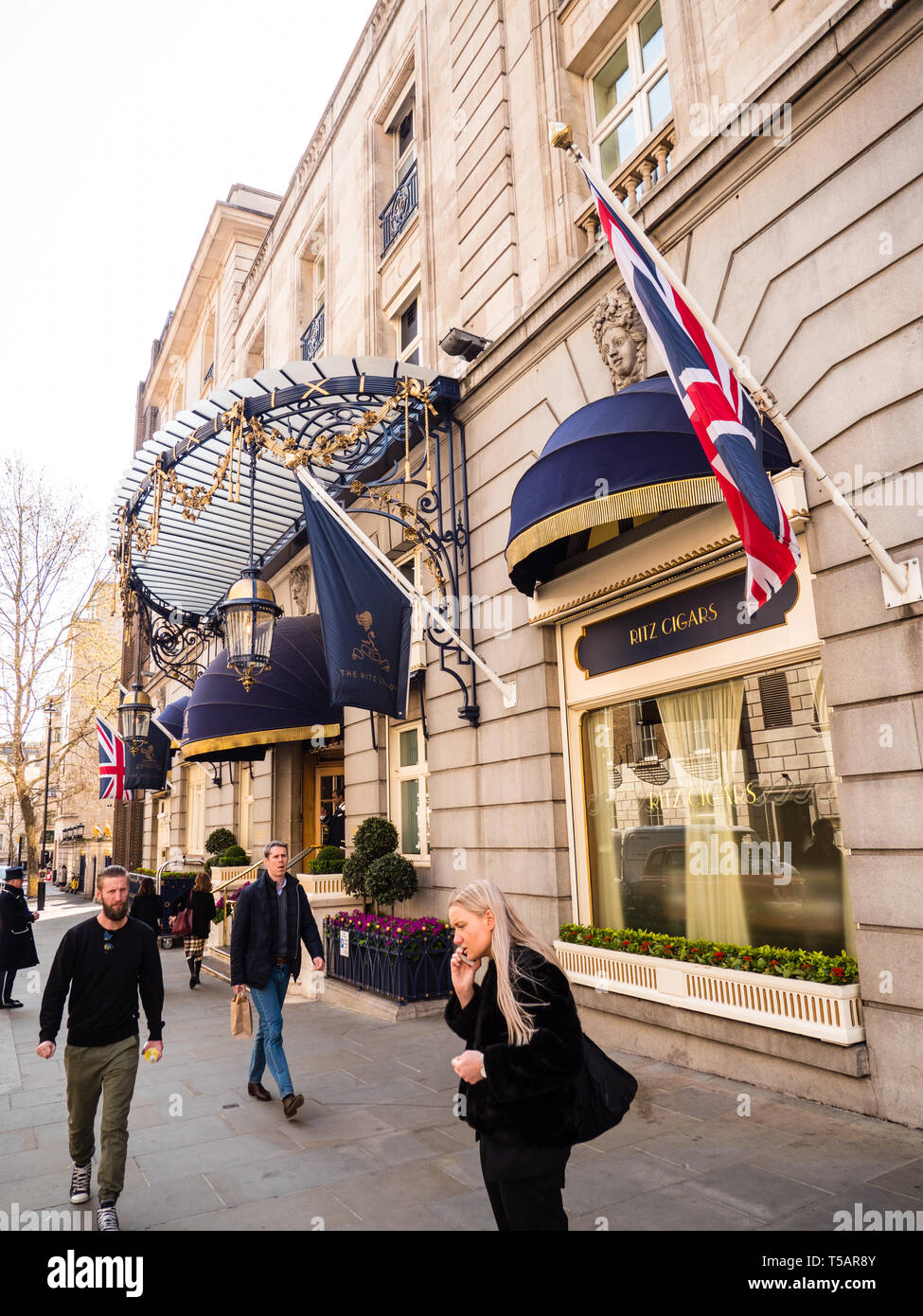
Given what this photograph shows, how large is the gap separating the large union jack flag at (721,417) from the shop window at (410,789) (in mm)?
8450

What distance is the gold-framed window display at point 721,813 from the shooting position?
6.84 metres

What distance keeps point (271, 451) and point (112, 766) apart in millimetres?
15262

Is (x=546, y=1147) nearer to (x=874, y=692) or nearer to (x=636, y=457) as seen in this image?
(x=874, y=692)

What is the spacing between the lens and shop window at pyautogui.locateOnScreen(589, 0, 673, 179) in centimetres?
961

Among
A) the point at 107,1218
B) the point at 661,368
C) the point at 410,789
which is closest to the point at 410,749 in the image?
the point at 410,789

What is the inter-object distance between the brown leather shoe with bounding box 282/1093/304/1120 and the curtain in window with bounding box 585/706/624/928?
13.0 feet

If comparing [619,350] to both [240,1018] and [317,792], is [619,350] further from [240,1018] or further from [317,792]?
[317,792]

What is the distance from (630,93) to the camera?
33.1ft

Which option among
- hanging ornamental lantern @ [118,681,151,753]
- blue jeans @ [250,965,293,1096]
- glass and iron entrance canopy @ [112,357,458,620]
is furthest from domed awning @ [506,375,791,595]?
hanging ornamental lantern @ [118,681,151,753]

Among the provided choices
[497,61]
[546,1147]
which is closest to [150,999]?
[546,1147]

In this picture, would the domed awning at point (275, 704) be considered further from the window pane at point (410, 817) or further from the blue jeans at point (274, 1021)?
the blue jeans at point (274, 1021)

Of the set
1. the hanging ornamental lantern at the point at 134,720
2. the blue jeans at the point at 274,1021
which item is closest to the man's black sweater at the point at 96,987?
the blue jeans at the point at 274,1021
